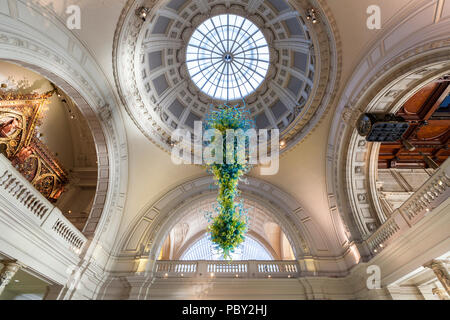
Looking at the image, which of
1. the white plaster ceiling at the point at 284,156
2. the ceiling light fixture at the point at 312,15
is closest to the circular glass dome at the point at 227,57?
the ceiling light fixture at the point at 312,15

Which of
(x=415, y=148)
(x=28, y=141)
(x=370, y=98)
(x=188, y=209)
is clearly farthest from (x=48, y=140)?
(x=415, y=148)

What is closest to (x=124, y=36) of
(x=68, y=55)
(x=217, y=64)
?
(x=68, y=55)

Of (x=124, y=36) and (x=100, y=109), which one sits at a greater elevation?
(x=124, y=36)

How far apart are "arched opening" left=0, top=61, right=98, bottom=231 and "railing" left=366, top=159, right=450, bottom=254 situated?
39.7 ft

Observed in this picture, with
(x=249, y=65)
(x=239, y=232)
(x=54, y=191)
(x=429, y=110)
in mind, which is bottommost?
(x=239, y=232)

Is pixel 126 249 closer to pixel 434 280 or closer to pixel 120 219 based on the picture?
pixel 120 219

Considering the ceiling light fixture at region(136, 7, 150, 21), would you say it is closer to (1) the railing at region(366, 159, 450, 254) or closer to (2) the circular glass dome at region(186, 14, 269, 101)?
(2) the circular glass dome at region(186, 14, 269, 101)

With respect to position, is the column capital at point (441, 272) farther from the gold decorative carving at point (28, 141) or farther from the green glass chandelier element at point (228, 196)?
the gold decorative carving at point (28, 141)

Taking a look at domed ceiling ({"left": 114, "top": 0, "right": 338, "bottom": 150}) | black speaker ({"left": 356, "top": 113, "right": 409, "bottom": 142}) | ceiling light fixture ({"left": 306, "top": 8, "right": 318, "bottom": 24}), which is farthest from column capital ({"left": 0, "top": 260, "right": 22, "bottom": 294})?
ceiling light fixture ({"left": 306, "top": 8, "right": 318, "bottom": 24})

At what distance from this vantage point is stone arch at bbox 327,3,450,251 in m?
5.74

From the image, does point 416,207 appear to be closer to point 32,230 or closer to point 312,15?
point 312,15

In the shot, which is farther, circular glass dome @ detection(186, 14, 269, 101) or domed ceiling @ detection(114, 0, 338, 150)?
circular glass dome @ detection(186, 14, 269, 101)

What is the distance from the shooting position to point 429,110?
28.9 feet

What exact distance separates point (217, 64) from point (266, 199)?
27.8ft
